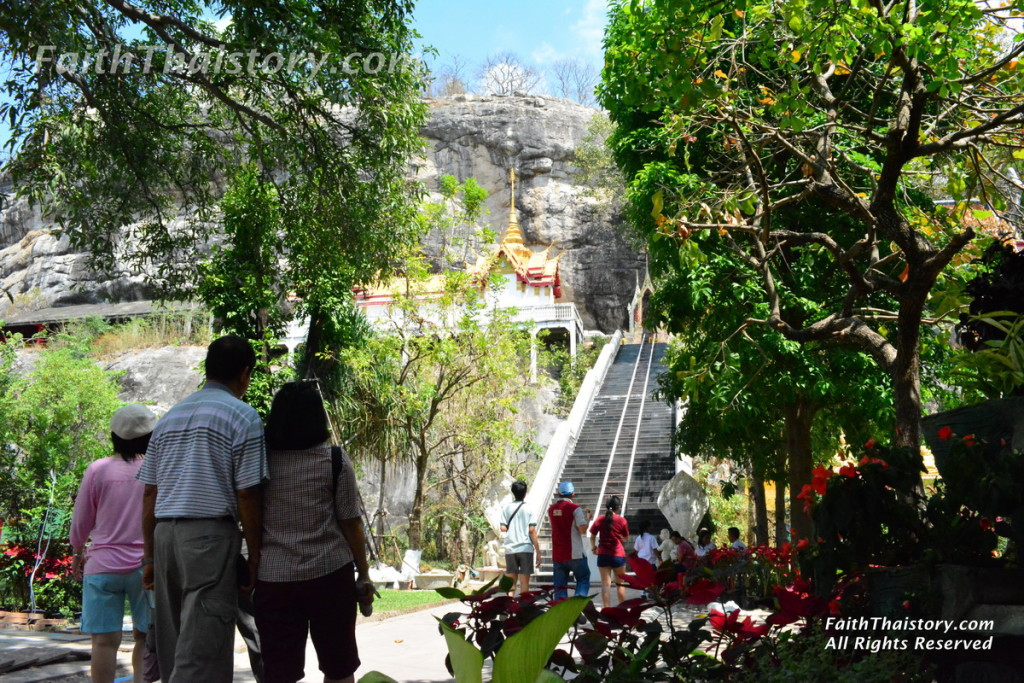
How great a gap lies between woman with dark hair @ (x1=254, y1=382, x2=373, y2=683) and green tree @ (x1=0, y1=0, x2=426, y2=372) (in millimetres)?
4641

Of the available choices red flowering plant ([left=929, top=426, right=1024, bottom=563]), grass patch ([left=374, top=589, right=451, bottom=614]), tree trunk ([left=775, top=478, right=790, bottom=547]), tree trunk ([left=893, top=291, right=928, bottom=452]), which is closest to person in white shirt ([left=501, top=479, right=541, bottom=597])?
grass patch ([left=374, top=589, right=451, bottom=614])

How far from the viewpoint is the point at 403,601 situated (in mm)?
11938

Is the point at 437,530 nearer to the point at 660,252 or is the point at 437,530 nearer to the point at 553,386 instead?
the point at 660,252

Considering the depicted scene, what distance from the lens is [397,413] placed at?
17812 mm

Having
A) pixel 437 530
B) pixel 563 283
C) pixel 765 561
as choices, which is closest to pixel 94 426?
pixel 437 530

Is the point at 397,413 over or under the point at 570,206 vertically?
under

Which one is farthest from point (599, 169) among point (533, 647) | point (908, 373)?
point (533, 647)

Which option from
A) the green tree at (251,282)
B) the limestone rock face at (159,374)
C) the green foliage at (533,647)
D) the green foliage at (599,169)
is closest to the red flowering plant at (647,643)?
the green foliage at (533,647)

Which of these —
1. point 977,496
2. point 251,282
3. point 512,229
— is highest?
point 512,229

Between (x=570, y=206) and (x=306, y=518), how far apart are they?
1694 inches

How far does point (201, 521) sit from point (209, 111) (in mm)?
7765

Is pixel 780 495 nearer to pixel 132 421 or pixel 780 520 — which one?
pixel 780 520

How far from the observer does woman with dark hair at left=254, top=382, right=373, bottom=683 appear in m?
3.53

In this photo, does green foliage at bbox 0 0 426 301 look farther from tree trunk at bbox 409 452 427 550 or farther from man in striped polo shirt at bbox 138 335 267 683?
tree trunk at bbox 409 452 427 550
